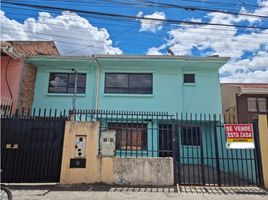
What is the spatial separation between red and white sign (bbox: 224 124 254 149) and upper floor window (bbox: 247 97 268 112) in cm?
858

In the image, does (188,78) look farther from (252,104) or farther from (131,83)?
(252,104)

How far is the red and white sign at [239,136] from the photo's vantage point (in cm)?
723

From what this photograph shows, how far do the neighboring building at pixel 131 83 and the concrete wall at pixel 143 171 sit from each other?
19.4 ft

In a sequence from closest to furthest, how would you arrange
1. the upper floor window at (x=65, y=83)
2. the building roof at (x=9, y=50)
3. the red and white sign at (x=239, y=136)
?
the red and white sign at (x=239, y=136)
the building roof at (x=9, y=50)
the upper floor window at (x=65, y=83)

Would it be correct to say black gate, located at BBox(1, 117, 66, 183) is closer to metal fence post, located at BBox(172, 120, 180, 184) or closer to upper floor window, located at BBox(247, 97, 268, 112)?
metal fence post, located at BBox(172, 120, 180, 184)

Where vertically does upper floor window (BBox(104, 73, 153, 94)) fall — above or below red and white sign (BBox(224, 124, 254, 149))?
above

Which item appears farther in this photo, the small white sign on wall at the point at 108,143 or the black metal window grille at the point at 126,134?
the black metal window grille at the point at 126,134

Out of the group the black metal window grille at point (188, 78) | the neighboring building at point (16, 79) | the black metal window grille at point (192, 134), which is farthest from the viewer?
the black metal window grille at point (188, 78)

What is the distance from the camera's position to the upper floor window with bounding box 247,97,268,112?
14.9 metres

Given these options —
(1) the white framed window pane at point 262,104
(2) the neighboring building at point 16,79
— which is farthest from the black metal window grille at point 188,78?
(2) the neighboring building at point 16,79

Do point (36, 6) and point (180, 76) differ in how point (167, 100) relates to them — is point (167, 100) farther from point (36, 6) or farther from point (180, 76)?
point (36, 6)

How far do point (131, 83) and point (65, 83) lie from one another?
157 inches

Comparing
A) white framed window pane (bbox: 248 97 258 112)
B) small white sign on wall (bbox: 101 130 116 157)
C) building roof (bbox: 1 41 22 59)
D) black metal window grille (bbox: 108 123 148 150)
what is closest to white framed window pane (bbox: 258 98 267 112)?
white framed window pane (bbox: 248 97 258 112)

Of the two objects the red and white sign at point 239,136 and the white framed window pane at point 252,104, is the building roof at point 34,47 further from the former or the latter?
the white framed window pane at point 252,104
